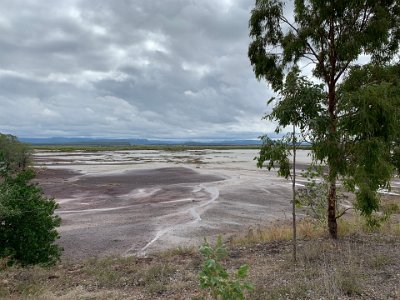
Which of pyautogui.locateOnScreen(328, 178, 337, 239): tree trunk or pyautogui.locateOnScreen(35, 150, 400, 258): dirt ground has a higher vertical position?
pyautogui.locateOnScreen(328, 178, 337, 239): tree trunk

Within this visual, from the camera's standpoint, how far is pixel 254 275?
26.4 feet

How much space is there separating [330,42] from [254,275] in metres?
6.88

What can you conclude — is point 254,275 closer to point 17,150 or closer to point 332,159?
point 332,159

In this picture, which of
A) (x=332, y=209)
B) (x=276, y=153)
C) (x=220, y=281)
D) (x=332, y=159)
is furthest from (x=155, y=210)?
(x=220, y=281)

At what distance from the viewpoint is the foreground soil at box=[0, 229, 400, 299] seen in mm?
6723

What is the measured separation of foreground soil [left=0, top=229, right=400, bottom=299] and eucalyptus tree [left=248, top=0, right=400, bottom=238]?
1442 millimetres

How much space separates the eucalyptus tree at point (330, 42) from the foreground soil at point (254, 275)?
1.44 metres

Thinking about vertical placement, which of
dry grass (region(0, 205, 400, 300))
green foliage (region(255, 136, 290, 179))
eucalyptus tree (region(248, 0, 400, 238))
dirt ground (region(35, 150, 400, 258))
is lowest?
dirt ground (region(35, 150, 400, 258))

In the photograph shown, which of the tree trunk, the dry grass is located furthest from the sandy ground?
the tree trunk

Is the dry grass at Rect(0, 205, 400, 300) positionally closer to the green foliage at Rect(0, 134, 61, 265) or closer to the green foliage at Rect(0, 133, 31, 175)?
the green foliage at Rect(0, 134, 61, 265)

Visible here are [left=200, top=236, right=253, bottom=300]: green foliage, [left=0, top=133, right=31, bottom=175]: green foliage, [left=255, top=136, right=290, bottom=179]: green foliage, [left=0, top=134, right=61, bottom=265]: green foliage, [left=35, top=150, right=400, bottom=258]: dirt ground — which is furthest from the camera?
[left=0, top=133, right=31, bottom=175]: green foliage

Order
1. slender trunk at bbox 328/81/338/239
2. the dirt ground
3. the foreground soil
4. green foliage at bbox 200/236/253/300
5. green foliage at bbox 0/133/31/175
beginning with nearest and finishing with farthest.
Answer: green foliage at bbox 200/236/253/300, the foreground soil, slender trunk at bbox 328/81/338/239, the dirt ground, green foliage at bbox 0/133/31/175

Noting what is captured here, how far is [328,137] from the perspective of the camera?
26.2 feet

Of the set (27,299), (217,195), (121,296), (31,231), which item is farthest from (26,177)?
(217,195)
